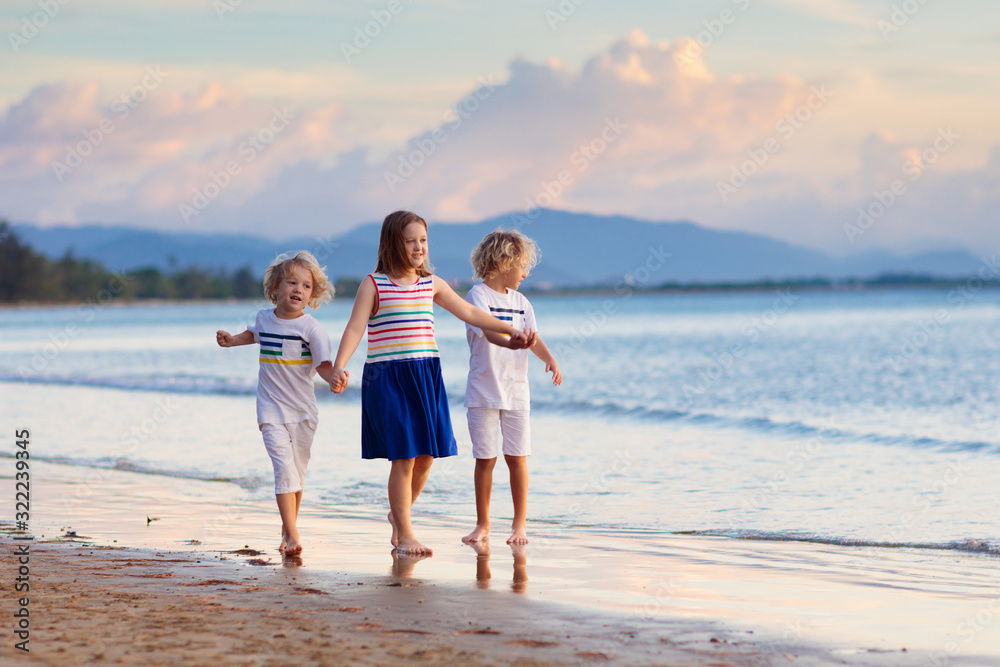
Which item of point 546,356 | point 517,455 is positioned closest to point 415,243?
point 546,356

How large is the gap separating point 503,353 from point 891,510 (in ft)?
11.9

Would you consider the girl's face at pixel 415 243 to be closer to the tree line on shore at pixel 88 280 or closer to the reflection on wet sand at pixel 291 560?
the reflection on wet sand at pixel 291 560

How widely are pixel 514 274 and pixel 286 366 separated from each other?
151 cm

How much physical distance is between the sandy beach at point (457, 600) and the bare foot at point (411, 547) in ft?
0.24

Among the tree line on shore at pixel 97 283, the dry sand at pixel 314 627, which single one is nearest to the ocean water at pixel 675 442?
the dry sand at pixel 314 627

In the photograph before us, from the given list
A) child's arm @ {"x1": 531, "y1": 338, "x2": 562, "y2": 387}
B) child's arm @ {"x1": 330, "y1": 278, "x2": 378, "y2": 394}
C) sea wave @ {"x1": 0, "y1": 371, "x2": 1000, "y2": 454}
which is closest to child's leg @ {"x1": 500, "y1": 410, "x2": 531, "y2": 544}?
child's arm @ {"x1": 531, "y1": 338, "x2": 562, "y2": 387}

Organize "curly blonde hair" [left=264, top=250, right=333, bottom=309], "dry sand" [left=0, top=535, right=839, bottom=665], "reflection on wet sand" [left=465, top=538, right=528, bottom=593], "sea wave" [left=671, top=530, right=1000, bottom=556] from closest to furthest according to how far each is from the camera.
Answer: "dry sand" [left=0, top=535, right=839, bottom=665]
"reflection on wet sand" [left=465, top=538, right=528, bottom=593]
"curly blonde hair" [left=264, top=250, right=333, bottom=309]
"sea wave" [left=671, top=530, right=1000, bottom=556]

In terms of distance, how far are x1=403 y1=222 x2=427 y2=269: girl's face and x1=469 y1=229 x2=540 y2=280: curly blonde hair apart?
573mm

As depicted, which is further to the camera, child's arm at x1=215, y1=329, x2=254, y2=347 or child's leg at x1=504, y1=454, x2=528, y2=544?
child's leg at x1=504, y1=454, x2=528, y2=544

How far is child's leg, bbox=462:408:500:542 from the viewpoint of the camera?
5.80m

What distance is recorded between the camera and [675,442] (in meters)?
11.8

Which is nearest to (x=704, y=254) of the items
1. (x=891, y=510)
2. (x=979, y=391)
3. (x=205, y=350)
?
(x=205, y=350)

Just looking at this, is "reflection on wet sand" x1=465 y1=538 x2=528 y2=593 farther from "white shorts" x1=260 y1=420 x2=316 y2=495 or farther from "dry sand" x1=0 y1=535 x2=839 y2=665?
"white shorts" x1=260 y1=420 x2=316 y2=495

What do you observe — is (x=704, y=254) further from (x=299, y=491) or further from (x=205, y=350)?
(x=299, y=491)
